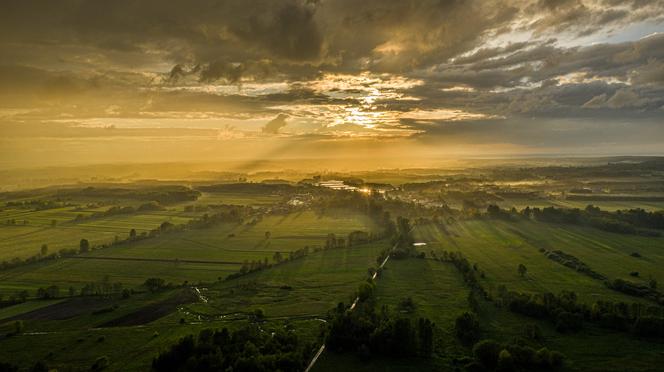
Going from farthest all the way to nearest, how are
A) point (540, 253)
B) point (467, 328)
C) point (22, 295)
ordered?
point (540, 253), point (22, 295), point (467, 328)

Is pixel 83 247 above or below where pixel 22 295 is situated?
above

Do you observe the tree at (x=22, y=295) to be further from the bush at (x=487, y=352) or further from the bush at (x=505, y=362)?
the bush at (x=505, y=362)

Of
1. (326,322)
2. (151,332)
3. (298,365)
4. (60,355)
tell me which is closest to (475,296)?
(326,322)

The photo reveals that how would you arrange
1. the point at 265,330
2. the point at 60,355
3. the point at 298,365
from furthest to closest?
the point at 265,330 < the point at 60,355 < the point at 298,365

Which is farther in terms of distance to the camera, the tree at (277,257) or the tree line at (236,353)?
the tree at (277,257)

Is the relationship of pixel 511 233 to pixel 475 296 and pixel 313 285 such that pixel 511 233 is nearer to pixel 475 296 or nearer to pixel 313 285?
pixel 475 296

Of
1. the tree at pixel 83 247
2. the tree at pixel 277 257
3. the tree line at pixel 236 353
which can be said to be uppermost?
the tree at pixel 83 247

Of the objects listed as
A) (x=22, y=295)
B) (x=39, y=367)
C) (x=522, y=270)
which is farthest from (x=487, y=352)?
(x=22, y=295)

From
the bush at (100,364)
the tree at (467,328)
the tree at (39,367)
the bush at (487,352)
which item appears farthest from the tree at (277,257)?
the bush at (487,352)

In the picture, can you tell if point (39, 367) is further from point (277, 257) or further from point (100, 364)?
point (277, 257)

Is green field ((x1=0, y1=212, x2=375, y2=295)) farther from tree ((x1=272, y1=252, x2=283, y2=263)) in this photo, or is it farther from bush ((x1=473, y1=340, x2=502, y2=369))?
bush ((x1=473, y1=340, x2=502, y2=369))

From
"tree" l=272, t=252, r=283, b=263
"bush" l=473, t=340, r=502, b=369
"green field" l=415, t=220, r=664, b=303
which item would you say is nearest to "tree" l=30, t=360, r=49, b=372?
"tree" l=272, t=252, r=283, b=263
